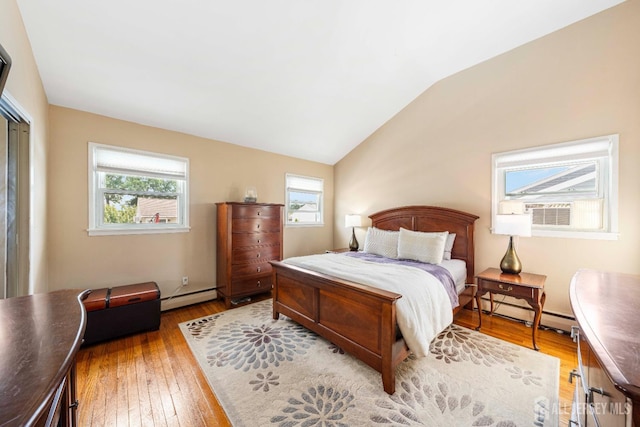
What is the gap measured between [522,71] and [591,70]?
0.60m

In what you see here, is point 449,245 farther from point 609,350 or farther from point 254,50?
point 254,50

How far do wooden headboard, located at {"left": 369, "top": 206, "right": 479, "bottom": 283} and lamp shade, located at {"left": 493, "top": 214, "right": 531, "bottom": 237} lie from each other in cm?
51

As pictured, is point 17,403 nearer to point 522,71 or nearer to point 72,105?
point 72,105

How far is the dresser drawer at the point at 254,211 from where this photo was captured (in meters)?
3.52

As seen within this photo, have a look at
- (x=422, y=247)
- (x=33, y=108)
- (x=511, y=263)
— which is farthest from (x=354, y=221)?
(x=33, y=108)

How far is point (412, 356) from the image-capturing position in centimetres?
230

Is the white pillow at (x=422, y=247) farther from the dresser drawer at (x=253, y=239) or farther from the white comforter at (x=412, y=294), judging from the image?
the dresser drawer at (x=253, y=239)

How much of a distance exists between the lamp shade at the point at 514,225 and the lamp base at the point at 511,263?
22 cm

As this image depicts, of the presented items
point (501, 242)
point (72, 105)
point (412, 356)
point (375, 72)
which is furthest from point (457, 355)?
point (72, 105)

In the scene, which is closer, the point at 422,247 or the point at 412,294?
the point at 412,294

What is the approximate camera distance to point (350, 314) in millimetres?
2162

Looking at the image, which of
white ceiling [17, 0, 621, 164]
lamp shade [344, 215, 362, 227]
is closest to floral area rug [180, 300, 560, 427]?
lamp shade [344, 215, 362, 227]

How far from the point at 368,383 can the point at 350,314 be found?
0.51 meters

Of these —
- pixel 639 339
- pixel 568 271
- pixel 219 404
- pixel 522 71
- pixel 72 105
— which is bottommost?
pixel 219 404
